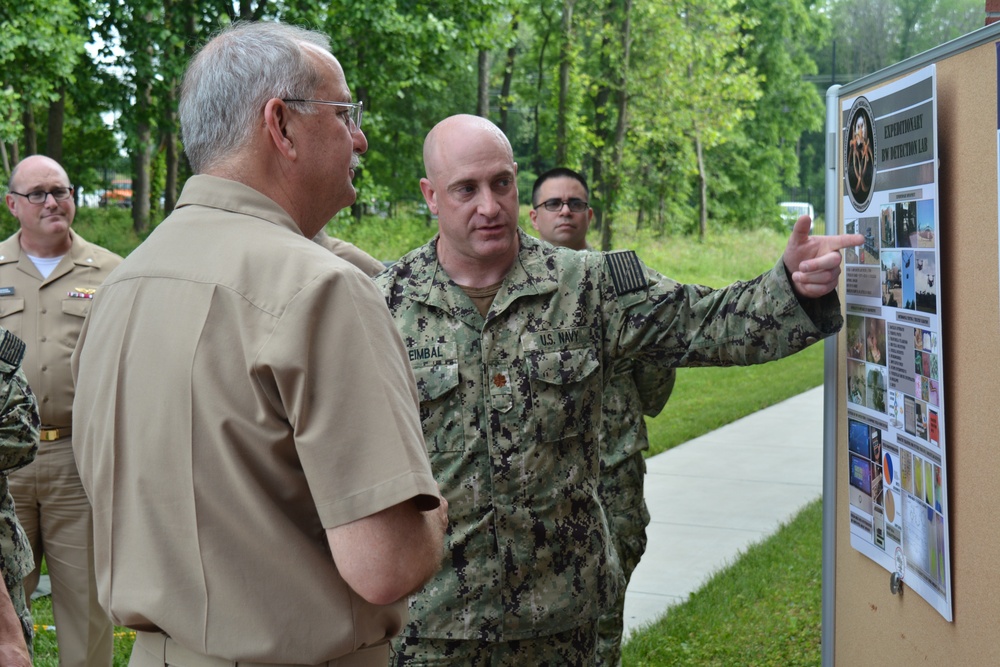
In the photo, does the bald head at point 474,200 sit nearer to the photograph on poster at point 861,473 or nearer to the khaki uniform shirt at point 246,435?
the photograph on poster at point 861,473

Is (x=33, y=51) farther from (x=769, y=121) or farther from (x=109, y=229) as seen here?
(x=769, y=121)

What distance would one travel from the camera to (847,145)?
284 cm

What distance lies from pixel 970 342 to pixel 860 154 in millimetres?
684

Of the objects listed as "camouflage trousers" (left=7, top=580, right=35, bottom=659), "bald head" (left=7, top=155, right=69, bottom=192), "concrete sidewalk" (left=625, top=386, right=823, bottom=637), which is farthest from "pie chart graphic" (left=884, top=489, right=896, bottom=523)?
"bald head" (left=7, top=155, right=69, bottom=192)

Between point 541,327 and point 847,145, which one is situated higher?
point 847,145

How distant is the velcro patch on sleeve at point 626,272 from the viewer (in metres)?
3.07

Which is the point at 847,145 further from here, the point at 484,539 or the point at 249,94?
the point at 249,94

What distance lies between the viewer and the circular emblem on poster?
2.66m

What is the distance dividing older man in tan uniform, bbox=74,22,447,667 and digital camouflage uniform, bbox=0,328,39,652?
1513 mm

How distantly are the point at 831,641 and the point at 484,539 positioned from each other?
1.01 metres

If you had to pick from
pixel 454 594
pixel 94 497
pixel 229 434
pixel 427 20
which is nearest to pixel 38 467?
pixel 454 594

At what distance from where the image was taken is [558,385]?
10.1 feet

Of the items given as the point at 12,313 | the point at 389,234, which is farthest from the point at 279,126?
the point at 389,234

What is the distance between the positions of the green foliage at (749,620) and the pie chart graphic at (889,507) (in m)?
2.64
